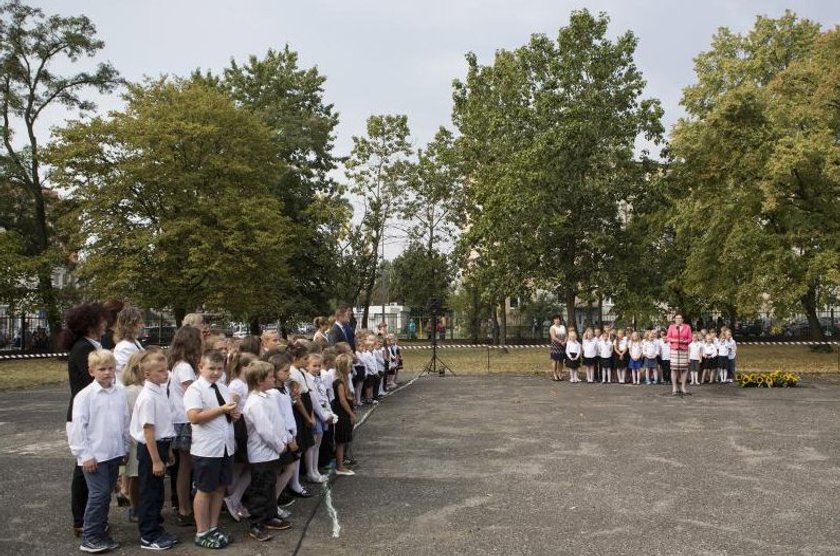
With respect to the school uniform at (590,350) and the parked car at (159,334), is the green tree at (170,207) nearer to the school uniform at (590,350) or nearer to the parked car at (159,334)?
the parked car at (159,334)

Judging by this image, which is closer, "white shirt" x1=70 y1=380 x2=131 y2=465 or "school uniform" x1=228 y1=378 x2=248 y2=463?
"white shirt" x1=70 y1=380 x2=131 y2=465

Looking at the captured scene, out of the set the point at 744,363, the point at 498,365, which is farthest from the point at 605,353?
the point at 744,363

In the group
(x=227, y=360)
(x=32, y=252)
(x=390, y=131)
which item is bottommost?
(x=227, y=360)

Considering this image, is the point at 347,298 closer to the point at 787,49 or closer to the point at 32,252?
the point at 32,252

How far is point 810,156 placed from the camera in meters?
23.8

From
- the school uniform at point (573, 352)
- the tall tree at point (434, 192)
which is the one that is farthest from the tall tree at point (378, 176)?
the school uniform at point (573, 352)

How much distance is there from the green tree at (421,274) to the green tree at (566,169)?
1334 cm

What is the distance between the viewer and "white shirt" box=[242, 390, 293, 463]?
19.0 ft

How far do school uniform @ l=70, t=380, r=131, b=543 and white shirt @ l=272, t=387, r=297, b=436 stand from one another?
4.16 feet

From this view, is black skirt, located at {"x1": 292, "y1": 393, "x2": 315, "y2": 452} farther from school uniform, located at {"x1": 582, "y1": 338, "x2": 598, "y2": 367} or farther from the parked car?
the parked car

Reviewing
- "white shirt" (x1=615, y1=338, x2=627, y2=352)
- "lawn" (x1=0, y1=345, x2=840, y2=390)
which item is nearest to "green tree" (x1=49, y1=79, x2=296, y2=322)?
"lawn" (x1=0, y1=345, x2=840, y2=390)

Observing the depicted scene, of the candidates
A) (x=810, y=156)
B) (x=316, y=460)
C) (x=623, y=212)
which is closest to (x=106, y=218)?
(x=623, y=212)

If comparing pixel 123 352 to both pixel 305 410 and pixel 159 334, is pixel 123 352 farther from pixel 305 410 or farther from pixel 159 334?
pixel 159 334

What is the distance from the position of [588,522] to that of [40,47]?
38853 millimetres
